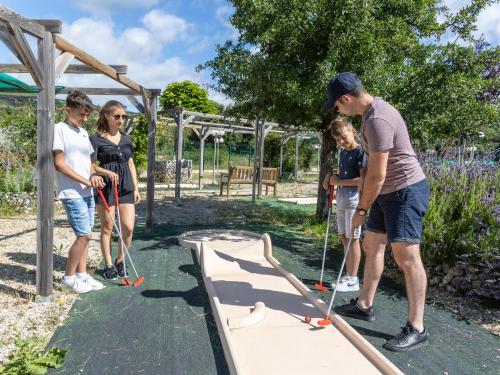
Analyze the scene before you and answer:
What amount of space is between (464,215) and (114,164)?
331cm

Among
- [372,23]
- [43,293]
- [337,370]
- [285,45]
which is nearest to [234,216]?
[285,45]

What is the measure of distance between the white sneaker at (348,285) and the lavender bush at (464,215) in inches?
30.3

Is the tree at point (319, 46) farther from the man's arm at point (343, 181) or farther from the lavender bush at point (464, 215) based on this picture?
the man's arm at point (343, 181)

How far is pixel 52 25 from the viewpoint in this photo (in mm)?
3182

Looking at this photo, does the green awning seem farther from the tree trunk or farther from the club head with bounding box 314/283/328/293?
the club head with bounding box 314/283/328/293

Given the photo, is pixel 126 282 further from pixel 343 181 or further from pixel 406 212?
pixel 406 212

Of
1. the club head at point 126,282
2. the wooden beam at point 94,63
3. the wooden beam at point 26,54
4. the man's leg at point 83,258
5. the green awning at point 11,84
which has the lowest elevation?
the club head at point 126,282

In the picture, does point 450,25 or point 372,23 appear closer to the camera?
point 372,23

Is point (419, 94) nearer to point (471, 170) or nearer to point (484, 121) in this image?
point (484, 121)

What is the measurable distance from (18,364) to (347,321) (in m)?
2.11

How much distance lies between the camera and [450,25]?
5.60 metres

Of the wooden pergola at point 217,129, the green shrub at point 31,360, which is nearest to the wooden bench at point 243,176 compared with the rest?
the wooden pergola at point 217,129

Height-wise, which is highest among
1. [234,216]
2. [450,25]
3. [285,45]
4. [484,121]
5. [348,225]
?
[450,25]

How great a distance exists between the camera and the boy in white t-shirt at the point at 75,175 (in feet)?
10.3
